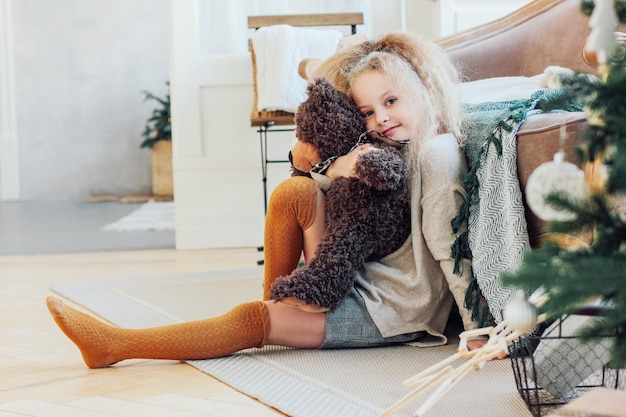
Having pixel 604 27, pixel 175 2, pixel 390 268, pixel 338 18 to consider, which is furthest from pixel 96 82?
pixel 604 27

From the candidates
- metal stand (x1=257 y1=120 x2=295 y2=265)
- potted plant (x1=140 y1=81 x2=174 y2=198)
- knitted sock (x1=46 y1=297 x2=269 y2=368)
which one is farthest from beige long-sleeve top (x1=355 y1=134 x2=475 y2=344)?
potted plant (x1=140 y1=81 x2=174 y2=198)

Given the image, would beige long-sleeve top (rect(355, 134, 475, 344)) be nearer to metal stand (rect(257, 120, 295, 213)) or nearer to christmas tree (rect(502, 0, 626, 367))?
christmas tree (rect(502, 0, 626, 367))

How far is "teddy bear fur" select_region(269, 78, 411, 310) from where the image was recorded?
148 cm

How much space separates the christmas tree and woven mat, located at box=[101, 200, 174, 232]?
11.9 ft

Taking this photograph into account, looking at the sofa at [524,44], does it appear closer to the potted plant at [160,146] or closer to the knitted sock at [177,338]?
the knitted sock at [177,338]

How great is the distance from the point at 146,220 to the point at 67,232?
515mm

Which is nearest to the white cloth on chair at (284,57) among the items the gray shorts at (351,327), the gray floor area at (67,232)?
the gray floor area at (67,232)

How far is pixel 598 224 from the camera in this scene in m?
0.65

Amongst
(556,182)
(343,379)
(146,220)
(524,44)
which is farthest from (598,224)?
(146,220)

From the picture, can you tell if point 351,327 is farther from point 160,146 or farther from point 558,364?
point 160,146

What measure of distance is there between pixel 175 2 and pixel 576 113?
8.06 feet

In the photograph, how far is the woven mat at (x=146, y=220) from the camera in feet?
13.9

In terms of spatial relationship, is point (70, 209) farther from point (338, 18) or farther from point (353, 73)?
point (353, 73)

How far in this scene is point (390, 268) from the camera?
5.18ft
